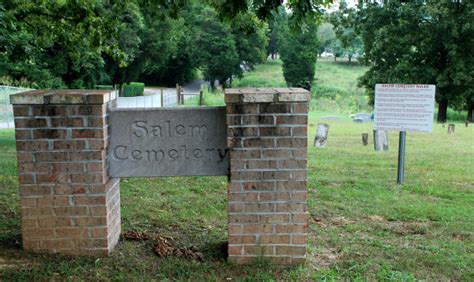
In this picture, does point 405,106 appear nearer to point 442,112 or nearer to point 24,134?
Answer: point 24,134

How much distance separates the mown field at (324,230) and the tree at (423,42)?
2165 cm

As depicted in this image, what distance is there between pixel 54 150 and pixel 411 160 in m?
7.66

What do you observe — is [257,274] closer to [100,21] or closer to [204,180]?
[204,180]

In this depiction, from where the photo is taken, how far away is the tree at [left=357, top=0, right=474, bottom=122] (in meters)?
27.2

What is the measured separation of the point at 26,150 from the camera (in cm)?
365

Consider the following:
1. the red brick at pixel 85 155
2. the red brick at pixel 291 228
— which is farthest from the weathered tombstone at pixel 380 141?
the red brick at pixel 85 155

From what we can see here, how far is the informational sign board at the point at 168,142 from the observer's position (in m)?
3.83

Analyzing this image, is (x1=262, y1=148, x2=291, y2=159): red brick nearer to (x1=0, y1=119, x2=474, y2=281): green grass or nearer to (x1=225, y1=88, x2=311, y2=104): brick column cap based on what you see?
(x1=225, y1=88, x2=311, y2=104): brick column cap

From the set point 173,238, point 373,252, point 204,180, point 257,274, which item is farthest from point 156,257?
point 204,180

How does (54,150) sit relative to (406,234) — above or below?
above

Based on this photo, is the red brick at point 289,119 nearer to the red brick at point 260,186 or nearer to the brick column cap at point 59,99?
the red brick at point 260,186

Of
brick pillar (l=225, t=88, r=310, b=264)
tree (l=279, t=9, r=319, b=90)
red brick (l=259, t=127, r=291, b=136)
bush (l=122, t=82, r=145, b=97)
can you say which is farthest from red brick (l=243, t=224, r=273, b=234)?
tree (l=279, t=9, r=319, b=90)

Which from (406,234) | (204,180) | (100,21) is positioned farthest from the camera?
(100,21)

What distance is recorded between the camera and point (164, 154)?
12.7 feet
